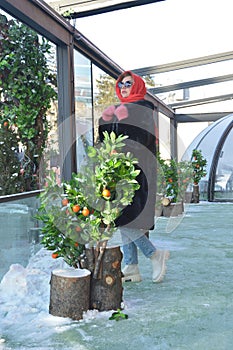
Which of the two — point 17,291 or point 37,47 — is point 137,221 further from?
point 37,47

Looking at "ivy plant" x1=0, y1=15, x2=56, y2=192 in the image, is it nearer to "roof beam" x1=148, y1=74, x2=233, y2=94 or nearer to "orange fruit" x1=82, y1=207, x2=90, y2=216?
"orange fruit" x1=82, y1=207, x2=90, y2=216

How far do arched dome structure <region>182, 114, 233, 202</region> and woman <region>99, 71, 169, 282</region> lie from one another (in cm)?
590

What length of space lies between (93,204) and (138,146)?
0.54 metres

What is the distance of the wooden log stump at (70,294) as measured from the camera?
2369mm

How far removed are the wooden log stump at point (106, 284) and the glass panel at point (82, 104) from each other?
82.7 inches

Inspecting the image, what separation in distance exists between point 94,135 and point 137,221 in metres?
2.42

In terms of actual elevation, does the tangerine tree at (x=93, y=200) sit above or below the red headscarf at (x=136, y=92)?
below

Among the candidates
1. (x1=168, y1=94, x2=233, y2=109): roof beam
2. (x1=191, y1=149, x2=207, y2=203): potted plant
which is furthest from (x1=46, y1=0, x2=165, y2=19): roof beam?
(x1=168, y1=94, x2=233, y2=109): roof beam

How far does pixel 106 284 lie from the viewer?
2500mm

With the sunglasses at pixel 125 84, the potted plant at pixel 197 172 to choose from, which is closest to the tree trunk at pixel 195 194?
the potted plant at pixel 197 172

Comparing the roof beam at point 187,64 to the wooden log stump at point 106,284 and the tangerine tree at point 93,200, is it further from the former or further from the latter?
the wooden log stump at point 106,284

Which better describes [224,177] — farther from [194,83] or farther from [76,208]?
[76,208]

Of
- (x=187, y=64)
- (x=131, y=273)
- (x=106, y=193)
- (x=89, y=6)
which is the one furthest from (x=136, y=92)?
(x=187, y=64)

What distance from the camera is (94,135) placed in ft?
16.8
